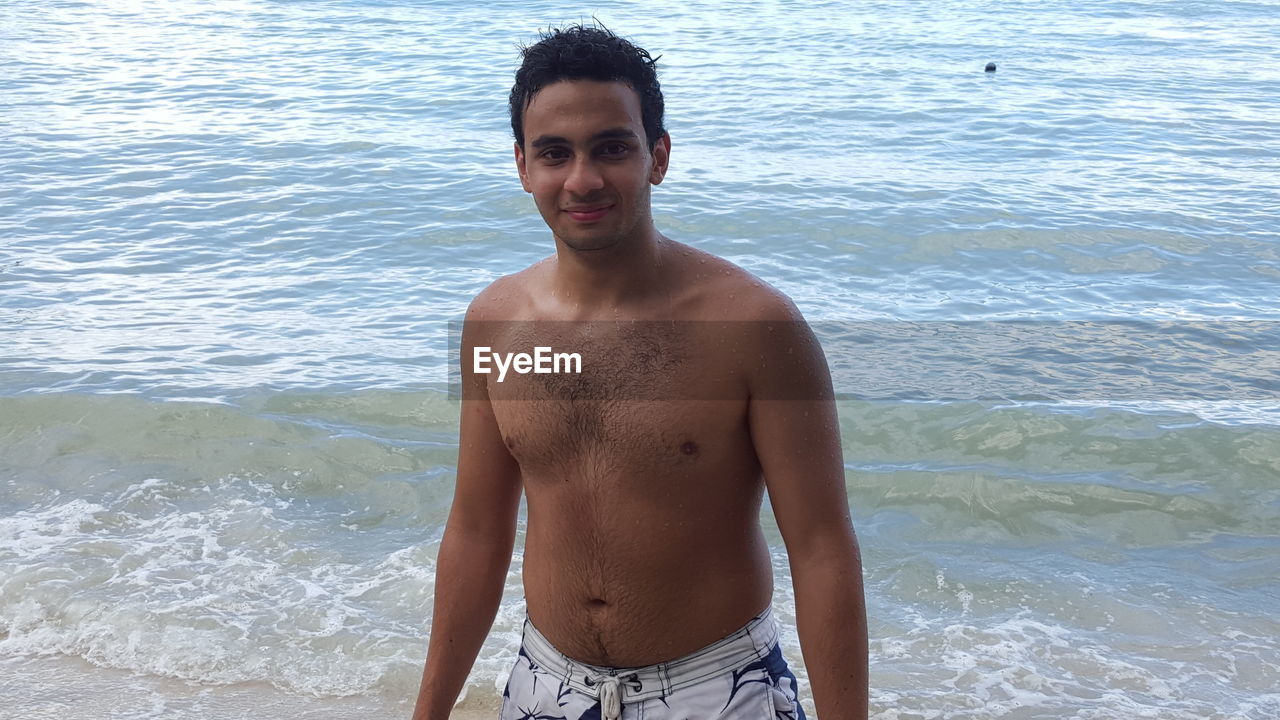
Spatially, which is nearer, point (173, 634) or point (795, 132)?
point (173, 634)

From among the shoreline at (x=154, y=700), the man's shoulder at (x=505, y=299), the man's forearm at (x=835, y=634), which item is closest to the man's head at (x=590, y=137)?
the man's shoulder at (x=505, y=299)

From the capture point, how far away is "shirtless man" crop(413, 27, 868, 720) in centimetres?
206

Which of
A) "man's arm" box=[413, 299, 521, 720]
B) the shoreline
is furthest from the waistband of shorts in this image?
the shoreline

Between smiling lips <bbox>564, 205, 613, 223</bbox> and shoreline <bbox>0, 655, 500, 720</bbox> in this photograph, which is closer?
smiling lips <bbox>564, 205, 613, 223</bbox>

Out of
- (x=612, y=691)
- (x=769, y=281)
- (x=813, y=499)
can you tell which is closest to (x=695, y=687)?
(x=612, y=691)

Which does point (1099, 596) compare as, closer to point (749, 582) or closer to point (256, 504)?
point (749, 582)

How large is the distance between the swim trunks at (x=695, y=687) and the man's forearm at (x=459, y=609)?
0.65 feet

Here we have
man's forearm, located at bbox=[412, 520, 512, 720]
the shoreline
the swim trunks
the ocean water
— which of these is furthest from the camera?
the ocean water

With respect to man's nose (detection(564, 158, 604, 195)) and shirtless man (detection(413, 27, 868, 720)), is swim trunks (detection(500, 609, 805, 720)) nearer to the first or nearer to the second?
shirtless man (detection(413, 27, 868, 720))

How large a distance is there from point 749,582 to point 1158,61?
17142mm

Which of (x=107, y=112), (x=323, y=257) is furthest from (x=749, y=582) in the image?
(x=107, y=112)

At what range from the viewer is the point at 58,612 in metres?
4.64

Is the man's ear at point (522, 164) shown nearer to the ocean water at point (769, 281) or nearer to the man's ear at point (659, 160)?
the man's ear at point (659, 160)

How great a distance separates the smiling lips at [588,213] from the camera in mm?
2084
